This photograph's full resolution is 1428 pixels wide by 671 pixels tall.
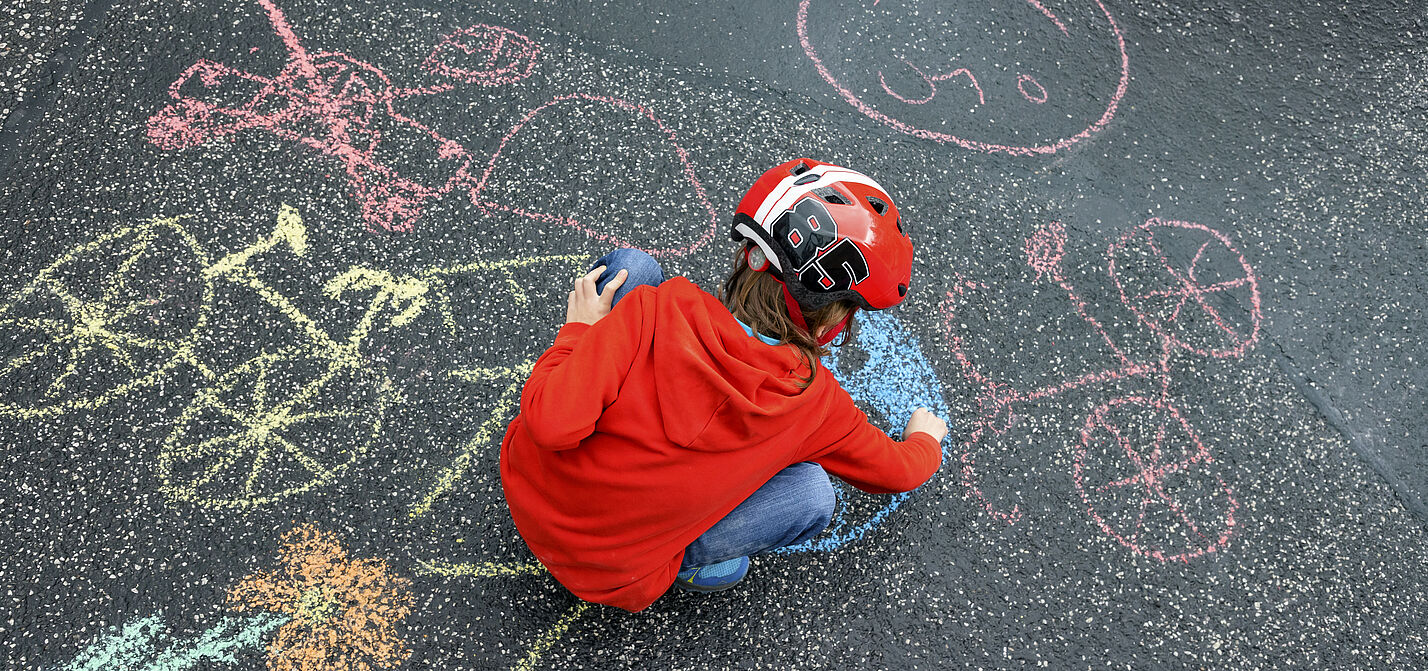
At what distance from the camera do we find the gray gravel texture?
211 centimetres

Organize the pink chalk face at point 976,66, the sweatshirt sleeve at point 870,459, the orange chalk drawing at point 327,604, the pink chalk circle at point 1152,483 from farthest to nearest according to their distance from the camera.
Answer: the pink chalk face at point 976,66 < the pink chalk circle at point 1152,483 < the orange chalk drawing at point 327,604 < the sweatshirt sleeve at point 870,459

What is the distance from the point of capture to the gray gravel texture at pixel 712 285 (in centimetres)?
211

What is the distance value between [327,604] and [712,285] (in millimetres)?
1288

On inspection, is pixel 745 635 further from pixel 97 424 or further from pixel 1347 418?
pixel 1347 418

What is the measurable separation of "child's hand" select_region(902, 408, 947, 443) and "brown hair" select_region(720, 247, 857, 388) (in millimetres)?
697

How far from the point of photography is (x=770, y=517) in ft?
6.41

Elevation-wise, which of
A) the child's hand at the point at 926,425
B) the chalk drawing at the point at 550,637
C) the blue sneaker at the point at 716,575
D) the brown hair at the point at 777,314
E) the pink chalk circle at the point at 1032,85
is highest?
the brown hair at the point at 777,314

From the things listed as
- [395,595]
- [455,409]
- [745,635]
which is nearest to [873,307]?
[745,635]

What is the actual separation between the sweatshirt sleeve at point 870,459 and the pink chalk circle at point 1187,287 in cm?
112

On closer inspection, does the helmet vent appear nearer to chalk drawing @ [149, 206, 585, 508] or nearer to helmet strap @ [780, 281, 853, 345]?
helmet strap @ [780, 281, 853, 345]

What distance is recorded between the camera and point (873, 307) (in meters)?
1.75

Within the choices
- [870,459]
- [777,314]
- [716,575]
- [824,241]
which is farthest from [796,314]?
[716,575]

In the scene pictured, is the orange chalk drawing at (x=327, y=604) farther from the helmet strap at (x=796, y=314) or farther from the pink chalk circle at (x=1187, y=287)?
the pink chalk circle at (x=1187, y=287)

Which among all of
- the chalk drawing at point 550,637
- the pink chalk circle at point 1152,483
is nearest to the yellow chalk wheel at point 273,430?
the chalk drawing at point 550,637
